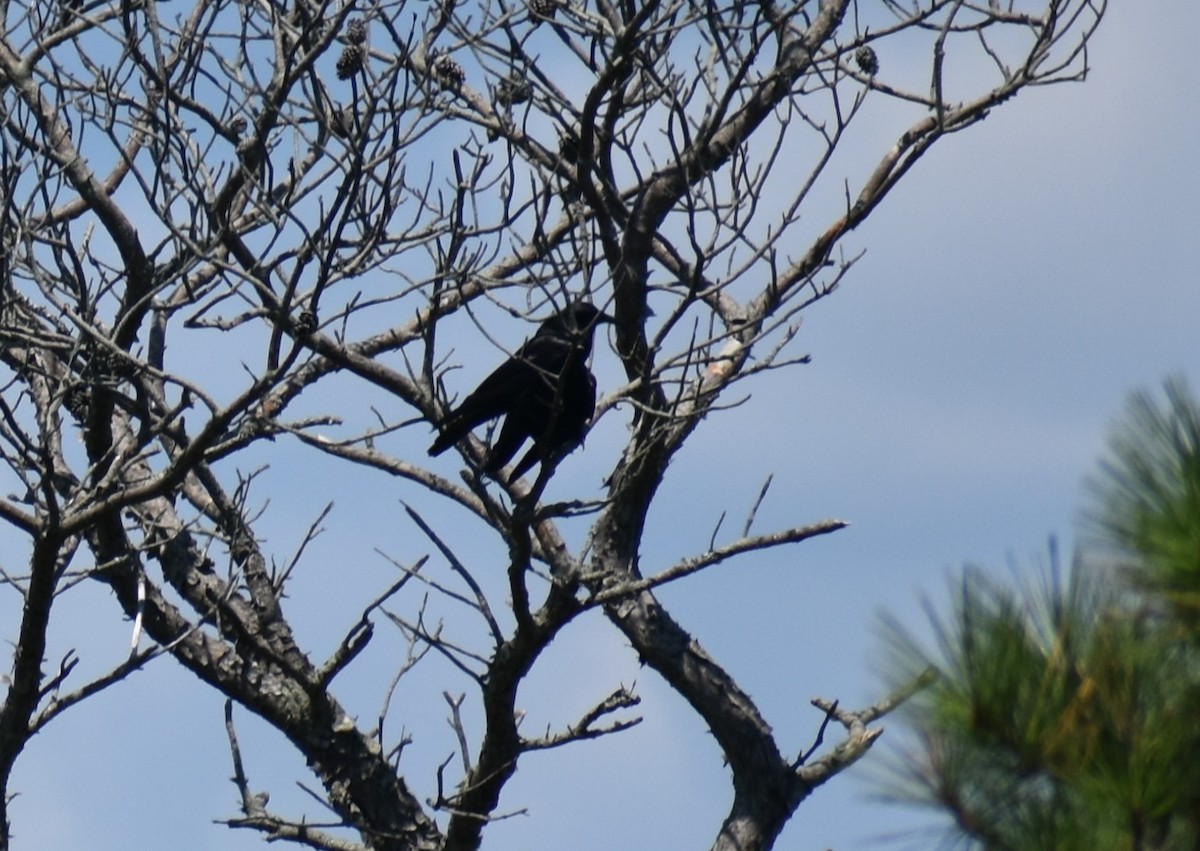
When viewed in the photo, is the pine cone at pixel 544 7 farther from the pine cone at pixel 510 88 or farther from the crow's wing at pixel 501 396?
the crow's wing at pixel 501 396

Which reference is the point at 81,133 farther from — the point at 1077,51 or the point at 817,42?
the point at 1077,51

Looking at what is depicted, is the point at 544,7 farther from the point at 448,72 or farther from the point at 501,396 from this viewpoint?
the point at 501,396

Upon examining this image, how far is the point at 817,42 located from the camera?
602cm

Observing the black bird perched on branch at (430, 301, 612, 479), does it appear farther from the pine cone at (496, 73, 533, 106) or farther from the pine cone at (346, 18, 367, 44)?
the pine cone at (346, 18, 367, 44)

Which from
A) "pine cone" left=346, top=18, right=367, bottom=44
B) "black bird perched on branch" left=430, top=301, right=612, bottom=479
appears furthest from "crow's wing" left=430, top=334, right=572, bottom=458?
"pine cone" left=346, top=18, right=367, bottom=44

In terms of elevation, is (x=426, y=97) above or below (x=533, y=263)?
below

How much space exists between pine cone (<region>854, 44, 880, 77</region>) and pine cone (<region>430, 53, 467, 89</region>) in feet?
4.83

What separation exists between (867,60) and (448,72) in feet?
5.17

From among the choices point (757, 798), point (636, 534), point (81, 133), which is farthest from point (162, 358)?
point (757, 798)

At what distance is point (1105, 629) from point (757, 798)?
4.54m

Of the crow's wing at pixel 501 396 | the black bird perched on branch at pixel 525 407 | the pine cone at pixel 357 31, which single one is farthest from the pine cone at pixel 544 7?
the crow's wing at pixel 501 396

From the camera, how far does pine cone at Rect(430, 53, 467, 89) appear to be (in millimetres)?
5687

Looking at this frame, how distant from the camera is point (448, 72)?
248 inches

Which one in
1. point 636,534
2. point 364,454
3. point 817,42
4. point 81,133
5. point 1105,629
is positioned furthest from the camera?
point 636,534
